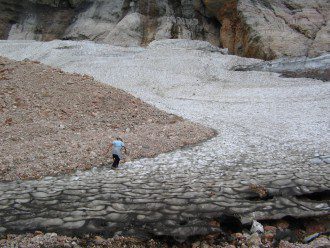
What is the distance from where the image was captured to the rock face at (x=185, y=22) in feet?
139

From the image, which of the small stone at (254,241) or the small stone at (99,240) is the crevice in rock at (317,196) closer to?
the small stone at (254,241)

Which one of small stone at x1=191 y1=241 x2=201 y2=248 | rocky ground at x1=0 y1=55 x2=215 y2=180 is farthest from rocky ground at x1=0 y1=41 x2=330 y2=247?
rocky ground at x1=0 y1=55 x2=215 y2=180

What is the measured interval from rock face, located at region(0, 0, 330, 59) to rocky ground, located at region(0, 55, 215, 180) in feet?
96.8

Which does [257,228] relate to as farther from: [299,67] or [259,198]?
[299,67]

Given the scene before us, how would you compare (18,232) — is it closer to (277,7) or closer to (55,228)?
(55,228)

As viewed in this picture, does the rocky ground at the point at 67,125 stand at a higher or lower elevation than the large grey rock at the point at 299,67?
lower

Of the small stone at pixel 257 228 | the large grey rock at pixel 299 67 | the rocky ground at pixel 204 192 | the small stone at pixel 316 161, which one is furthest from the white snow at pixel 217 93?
the small stone at pixel 257 228

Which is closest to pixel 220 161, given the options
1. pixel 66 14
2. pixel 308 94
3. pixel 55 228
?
pixel 55 228

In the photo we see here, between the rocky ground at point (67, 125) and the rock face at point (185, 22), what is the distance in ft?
96.8

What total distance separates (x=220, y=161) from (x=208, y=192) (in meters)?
3.09

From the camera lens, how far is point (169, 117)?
16.7 metres

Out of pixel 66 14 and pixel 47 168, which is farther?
pixel 66 14

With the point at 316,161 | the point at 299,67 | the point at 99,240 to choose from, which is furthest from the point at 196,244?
the point at 299,67

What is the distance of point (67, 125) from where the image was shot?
13695mm
